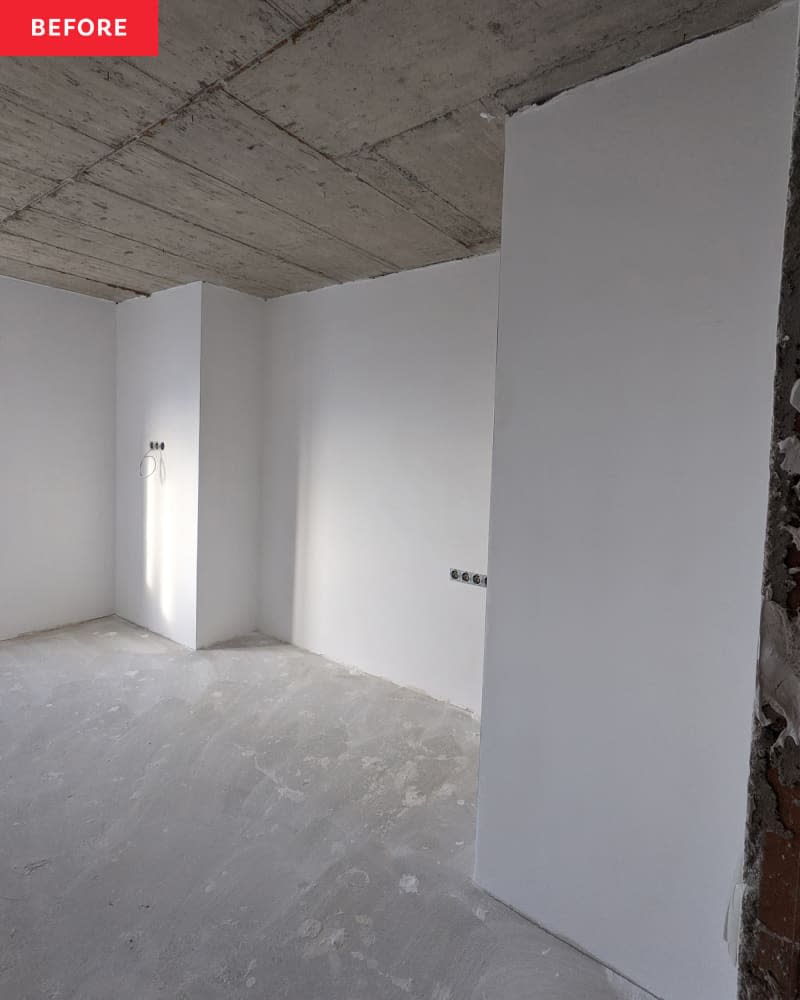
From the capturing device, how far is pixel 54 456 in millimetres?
4289

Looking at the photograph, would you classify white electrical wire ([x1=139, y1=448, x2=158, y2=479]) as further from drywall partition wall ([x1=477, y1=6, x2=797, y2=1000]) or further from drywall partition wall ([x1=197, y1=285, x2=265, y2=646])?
drywall partition wall ([x1=477, y1=6, x2=797, y2=1000])

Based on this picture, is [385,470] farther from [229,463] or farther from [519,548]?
[519,548]

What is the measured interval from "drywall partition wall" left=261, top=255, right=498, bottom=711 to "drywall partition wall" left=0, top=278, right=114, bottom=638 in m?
1.45

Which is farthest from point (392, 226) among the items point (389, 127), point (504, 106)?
point (504, 106)

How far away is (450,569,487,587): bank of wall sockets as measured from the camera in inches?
126

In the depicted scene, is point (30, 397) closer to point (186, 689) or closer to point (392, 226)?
point (186, 689)

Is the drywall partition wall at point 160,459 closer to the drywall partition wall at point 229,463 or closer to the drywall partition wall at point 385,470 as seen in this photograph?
the drywall partition wall at point 229,463

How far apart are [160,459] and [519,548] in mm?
3320

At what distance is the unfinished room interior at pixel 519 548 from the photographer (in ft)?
4.60

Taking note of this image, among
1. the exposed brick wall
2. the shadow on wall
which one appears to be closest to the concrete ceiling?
the exposed brick wall

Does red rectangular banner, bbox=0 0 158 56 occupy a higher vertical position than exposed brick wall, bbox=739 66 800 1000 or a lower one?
higher

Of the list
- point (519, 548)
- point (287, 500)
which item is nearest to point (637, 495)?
point (519, 548)

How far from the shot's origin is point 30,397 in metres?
4.12

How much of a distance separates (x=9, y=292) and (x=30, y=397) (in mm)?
738
